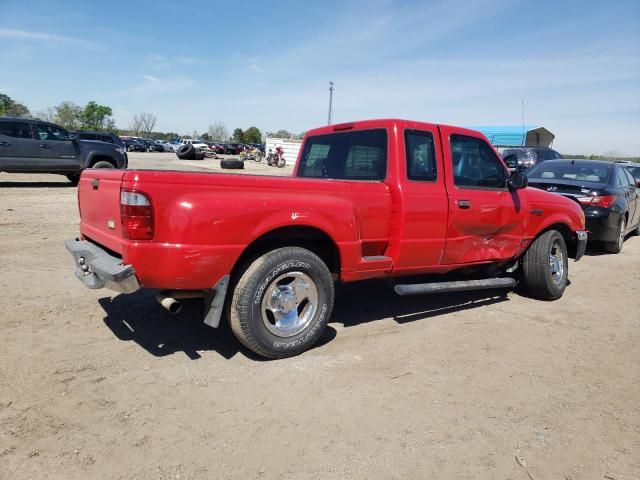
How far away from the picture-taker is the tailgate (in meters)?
3.25

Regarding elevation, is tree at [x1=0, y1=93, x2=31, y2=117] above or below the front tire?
above

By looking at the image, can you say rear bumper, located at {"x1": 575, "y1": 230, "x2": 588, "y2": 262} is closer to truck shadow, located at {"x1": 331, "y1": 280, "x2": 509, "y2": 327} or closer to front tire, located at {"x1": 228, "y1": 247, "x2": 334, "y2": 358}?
truck shadow, located at {"x1": 331, "y1": 280, "x2": 509, "y2": 327}

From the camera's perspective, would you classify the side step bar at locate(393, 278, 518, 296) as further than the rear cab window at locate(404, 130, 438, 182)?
No

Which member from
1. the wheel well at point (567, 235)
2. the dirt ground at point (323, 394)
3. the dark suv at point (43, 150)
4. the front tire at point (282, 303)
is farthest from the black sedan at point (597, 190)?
the dark suv at point (43, 150)

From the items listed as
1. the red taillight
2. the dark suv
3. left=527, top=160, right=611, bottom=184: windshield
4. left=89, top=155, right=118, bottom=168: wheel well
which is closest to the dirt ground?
the red taillight

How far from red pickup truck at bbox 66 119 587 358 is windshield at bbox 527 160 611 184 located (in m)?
3.78

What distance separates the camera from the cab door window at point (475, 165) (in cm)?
468

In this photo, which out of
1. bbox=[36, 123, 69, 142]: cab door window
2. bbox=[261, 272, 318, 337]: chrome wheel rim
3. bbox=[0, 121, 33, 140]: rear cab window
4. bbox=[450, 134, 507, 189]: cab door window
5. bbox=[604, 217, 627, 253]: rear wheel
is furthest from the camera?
bbox=[36, 123, 69, 142]: cab door window

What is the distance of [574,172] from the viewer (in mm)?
8852

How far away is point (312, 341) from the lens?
3770mm

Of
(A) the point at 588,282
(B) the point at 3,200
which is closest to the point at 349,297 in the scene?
(A) the point at 588,282

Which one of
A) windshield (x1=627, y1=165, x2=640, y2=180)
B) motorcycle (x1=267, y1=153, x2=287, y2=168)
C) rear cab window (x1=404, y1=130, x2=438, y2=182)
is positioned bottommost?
windshield (x1=627, y1=165, x2=640, y2=180)

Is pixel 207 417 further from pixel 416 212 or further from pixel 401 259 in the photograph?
pixel 416 212

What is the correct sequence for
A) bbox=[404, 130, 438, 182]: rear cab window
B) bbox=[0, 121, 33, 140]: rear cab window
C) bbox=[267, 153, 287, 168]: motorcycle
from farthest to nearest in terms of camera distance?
bbox=[267, 153, 287, 168]: motorcycle, bbox=[0, 121, 33, 140]: rear cab window, bbox=[404, 130, 438, 182]: rear cab window
